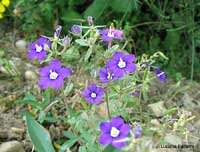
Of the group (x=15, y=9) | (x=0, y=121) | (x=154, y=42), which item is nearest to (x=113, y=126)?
(x=0, y=121)

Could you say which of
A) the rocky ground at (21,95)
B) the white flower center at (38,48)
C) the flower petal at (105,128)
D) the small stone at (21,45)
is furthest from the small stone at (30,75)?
the flower petal at (105,128)

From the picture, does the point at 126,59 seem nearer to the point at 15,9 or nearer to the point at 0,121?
the point at 0,121

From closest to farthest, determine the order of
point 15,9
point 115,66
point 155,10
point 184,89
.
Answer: point 115,66 → point 184,89 → point 155,10 → point 15,9

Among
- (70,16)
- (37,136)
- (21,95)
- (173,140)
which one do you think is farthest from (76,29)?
(70,16)

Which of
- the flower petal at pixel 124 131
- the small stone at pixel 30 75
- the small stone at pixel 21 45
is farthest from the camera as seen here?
the small stone at pixel 21 45

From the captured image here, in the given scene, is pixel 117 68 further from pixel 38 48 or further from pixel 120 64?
pixel 38 48

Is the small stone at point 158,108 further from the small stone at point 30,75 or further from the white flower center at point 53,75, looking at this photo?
the white flower center at point 53,75
